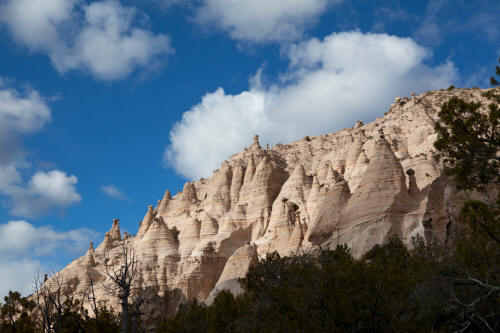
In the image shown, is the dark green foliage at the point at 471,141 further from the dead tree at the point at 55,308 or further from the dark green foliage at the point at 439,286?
the dead tree at the point at 55,308

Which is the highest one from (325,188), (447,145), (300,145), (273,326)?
(300,145)

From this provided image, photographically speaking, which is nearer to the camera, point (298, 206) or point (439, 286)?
point (439, 286)

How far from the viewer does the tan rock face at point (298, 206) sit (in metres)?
46.3

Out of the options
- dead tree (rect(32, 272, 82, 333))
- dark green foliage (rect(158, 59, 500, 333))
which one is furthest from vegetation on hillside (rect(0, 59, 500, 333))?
dead tree (rect(32, 272, 82, 333))

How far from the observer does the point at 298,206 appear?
68.6m

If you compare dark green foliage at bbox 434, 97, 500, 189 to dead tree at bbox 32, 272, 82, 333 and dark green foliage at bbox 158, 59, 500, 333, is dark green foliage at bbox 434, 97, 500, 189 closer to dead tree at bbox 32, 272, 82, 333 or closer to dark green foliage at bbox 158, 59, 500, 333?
dark green foliage at bbox 158, 59, 500, 333

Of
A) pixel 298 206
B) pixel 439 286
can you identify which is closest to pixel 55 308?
pixel 439 286

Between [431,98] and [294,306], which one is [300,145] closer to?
[431,98]

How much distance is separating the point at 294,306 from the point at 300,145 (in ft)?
243

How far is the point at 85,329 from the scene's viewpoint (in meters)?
33.3

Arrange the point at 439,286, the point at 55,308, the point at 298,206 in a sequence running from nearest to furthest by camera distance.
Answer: the point at 439,286 < the point at 55,308 < the point at 298,206

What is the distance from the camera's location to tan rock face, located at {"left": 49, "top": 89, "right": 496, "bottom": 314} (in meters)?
46.3

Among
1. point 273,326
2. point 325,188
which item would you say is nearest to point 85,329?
point 273,326

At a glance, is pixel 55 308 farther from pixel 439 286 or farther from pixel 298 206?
pixel 298 206
